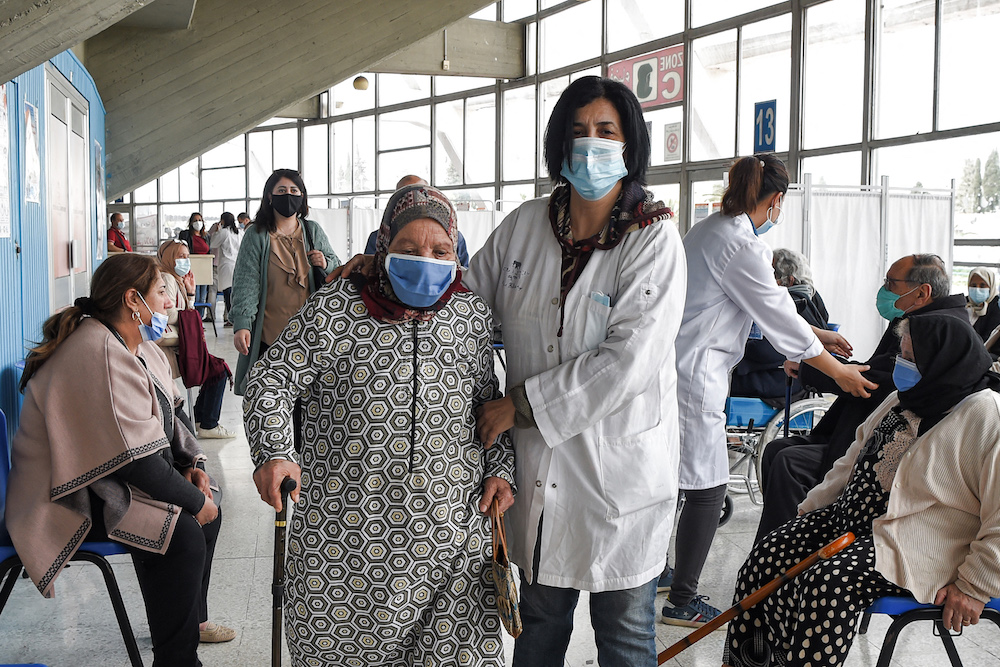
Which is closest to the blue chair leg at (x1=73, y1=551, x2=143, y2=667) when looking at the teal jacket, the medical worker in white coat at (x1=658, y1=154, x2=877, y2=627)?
the teal jacket

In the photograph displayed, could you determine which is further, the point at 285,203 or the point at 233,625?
the point at 285,203

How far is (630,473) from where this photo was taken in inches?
75.4

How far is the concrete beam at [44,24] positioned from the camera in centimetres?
237

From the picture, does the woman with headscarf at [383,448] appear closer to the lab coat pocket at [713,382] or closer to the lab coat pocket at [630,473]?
the lab coat pocket at [630,473]

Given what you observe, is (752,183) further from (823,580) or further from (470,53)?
(470,53)

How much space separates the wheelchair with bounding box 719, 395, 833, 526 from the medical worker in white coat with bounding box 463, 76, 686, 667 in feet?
6.63

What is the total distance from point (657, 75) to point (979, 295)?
6.39m

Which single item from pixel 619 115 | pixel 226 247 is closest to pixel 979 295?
pixel 619 115

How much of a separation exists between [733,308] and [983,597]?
1.17 metres

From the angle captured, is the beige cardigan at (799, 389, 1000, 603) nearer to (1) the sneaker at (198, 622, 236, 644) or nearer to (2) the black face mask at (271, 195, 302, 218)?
(1) the sneaker at (198, 622, 236, 644)

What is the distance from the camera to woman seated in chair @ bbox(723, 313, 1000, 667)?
7.03 ft

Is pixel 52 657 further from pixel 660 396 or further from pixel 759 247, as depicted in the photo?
pixel 759 247

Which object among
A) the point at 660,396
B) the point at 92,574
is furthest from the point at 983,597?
the point at 92,574

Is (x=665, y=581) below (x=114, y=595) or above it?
below
